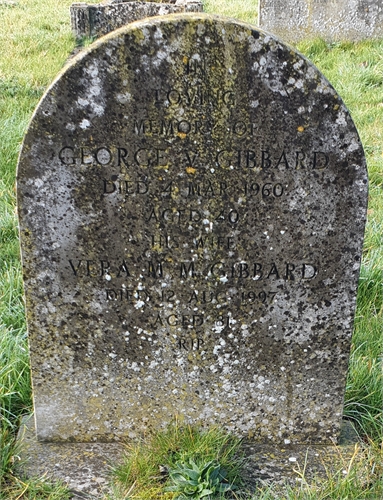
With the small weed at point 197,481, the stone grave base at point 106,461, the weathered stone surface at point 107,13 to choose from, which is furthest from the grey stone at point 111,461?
the weathered stone surface at point 107,13

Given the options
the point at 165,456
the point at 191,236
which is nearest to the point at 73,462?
the point at 165,456

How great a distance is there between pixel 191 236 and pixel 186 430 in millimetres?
845

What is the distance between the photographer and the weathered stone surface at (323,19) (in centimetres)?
834

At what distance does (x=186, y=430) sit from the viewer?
2.52 m

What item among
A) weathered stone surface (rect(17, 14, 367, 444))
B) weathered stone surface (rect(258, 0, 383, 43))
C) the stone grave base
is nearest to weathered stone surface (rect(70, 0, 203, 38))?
weathered stone surface (rect(258, 0, 383, 43))

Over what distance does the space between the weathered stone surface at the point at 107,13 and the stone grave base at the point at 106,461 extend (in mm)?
6903

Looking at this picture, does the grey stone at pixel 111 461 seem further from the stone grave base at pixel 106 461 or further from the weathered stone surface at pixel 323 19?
the weathered stone surface at pixel 323 19

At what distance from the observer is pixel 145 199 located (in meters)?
2.18

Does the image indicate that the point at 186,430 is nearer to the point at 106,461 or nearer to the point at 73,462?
the point at 106,461

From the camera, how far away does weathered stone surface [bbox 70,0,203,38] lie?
8227 millimetres

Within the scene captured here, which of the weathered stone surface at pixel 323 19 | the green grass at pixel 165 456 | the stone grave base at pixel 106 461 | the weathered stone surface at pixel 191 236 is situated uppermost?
the weathered stone surface at pixel 323 19

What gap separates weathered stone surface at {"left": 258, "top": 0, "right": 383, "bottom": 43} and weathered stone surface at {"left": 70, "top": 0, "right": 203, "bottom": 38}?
1080 millimetres

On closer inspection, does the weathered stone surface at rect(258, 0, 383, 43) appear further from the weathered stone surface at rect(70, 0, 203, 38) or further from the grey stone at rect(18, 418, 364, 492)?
the grey stone at rect(18, 418, 364, 492)

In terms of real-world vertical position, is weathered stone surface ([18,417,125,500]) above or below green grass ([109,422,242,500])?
below
